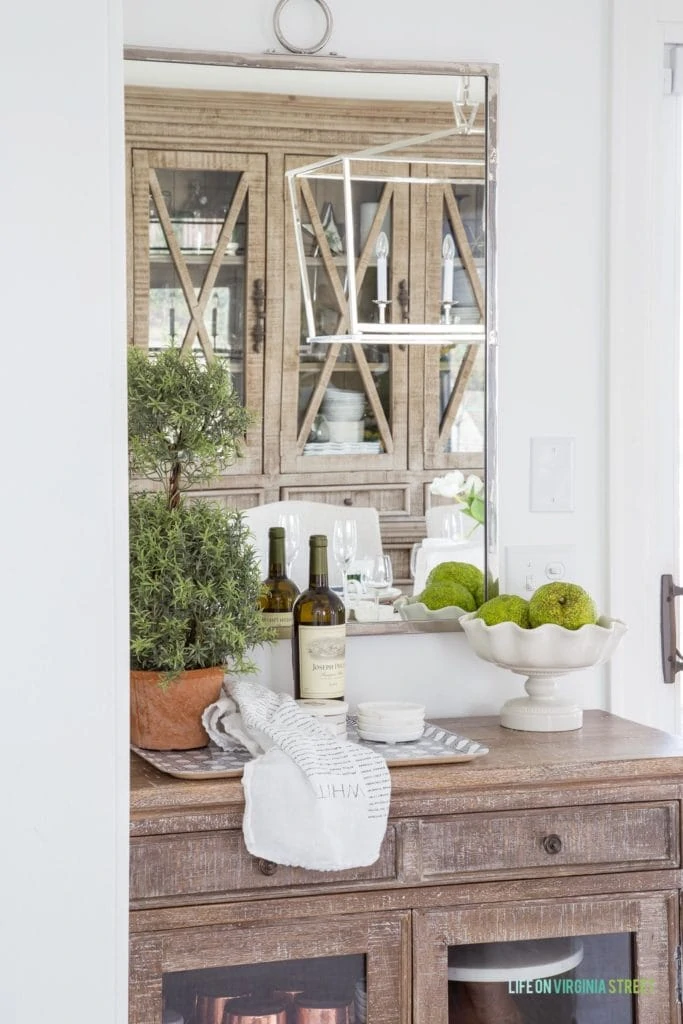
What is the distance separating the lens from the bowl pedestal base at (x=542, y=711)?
193 centimetres

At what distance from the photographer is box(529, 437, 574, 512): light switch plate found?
213 centimetres

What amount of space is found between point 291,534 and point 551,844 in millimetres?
665

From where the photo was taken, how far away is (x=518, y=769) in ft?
5.54

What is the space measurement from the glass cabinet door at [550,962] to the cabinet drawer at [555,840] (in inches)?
2.3

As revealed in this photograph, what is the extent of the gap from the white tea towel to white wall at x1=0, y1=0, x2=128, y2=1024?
1.25ft

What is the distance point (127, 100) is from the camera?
6.39ft

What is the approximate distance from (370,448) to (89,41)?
3.30 feet

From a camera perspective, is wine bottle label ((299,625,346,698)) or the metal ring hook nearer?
wine bottle label ((299,625,346,698))

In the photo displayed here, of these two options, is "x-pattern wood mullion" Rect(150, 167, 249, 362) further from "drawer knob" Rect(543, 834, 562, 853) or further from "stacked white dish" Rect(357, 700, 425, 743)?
"drawer knob" Rect(543, 834, 562, 853)

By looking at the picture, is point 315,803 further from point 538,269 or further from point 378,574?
point 538,269

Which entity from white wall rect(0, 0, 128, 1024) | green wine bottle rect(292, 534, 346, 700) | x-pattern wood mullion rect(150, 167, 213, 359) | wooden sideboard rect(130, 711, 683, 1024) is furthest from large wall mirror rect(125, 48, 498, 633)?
white wall rect(0, 0, 128, 1024)

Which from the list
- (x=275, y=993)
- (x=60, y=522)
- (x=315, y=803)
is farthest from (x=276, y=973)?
(x=60, y=522)

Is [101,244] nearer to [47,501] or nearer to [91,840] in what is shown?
[47,501]

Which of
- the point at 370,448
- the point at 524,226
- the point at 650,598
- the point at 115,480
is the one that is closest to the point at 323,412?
the point at 370,448
